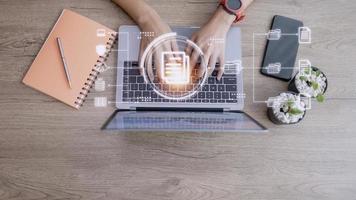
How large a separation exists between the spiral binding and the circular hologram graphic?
3.7 inches

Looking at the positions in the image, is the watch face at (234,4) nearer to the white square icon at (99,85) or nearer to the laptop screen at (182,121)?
the laptop screen at (182,121)

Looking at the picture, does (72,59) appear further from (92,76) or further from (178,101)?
(178,101)

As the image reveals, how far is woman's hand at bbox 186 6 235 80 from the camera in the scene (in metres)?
0.97

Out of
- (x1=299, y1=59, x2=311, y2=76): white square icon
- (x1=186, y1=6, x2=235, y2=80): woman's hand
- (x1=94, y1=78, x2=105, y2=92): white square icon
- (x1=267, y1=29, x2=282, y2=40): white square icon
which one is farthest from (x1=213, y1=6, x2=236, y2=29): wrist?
(x1=94, y1=78, x2=105, y2=92): white square icon

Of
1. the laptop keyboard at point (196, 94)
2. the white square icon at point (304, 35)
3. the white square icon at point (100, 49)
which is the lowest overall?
the laptop keyboard at point (196, 94)

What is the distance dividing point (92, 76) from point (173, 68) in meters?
0.21

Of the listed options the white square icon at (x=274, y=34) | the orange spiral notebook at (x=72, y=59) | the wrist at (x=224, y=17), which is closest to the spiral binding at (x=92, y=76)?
the orange spiral notebook at (x=72, y=59)

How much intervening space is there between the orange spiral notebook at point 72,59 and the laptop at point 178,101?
60mm

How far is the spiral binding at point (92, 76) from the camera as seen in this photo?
→ 3.10 ft

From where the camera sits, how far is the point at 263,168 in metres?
0.93

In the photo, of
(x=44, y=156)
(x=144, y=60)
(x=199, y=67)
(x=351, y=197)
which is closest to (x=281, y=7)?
(x=199, y=67)

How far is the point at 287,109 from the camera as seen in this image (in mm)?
912

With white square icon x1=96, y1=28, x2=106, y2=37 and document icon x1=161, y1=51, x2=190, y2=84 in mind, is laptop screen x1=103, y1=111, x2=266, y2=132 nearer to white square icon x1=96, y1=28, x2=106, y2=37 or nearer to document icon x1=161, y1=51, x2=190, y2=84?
document icon x1=161, y1=51, x2=190, y2=84

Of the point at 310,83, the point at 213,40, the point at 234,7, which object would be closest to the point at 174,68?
the point at 213,40
